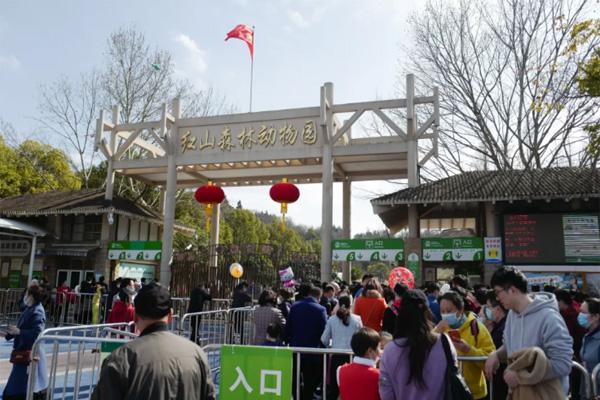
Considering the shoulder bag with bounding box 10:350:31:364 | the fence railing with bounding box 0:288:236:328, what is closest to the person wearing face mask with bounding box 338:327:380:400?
the shoulder bag with bounding box 10:350:31:364

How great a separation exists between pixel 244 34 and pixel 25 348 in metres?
16.7

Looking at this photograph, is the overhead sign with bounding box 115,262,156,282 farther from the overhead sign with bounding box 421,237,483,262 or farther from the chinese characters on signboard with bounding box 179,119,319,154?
the overhead sign with bounding box 421,237,483,262

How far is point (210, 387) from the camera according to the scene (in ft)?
8.54

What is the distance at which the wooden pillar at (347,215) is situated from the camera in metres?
18.4

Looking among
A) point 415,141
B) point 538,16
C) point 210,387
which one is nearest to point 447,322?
point 210,387

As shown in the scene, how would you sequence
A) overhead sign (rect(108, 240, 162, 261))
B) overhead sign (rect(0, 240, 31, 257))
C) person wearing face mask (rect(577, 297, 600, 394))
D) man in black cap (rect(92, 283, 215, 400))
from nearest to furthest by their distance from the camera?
1. man in black cap (rect(92, 283, 215, 400))
2. person wearing face mask (rect(577, 297, 600, 394))
3. overhead sign (rect(108, 240, 162, 261))
4. overhead sign (rect(0, 240, 31, 257))

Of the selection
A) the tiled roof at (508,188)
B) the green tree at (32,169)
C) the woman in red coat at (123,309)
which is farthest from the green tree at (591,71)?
the green tree at (32,169)

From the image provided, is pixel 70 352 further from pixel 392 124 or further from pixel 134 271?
pixel 134 271

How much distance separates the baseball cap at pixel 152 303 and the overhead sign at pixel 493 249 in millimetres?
13024

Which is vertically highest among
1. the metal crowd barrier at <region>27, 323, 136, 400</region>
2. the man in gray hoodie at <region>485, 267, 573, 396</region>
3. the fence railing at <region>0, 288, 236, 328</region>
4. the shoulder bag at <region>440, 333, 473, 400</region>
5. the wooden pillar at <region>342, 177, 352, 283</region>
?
the wooden pillar at <region>342, 177, 352, 283</region>

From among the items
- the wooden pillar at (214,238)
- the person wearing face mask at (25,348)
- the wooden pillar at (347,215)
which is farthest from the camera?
the wooden pillar at (214,238)

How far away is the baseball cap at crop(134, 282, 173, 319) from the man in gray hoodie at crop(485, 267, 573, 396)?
2.08 m

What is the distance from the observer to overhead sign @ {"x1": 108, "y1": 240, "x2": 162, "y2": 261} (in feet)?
59.7

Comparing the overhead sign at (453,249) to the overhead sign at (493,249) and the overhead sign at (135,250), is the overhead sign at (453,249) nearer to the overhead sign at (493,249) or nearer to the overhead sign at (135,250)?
the overhead sign at (493,249)
